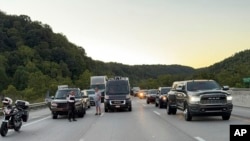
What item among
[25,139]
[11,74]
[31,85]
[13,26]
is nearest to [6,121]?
[25,139]

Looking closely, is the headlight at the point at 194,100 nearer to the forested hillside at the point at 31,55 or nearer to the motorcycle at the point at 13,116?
the motorcycle at the point at 13,116

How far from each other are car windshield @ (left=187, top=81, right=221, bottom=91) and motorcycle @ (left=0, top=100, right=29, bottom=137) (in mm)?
8407

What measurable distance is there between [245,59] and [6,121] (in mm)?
127901

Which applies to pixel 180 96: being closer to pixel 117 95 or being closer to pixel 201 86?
pixel 201 86

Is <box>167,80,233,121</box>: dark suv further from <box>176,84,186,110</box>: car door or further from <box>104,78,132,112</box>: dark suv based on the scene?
<box>104,78,132,112</box>: dark suv

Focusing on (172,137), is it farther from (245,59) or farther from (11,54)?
(245,59)

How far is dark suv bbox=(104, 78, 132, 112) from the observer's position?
34.0m

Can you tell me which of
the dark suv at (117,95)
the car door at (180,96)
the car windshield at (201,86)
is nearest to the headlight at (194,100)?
the car door at (180,96)

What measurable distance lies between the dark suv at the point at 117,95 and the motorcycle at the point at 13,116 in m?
14.6

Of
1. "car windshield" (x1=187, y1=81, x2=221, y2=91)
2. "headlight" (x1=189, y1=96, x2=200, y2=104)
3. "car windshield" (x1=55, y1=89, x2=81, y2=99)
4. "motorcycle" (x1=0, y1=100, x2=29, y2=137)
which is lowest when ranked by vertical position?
"motorcycle" (x1=0, y1=100, x2=29, y2=137)

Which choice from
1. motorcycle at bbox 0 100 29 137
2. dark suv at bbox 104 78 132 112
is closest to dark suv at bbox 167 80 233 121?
motorcycle at bbox 0 100 29 137

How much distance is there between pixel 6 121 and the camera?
58.6 feet

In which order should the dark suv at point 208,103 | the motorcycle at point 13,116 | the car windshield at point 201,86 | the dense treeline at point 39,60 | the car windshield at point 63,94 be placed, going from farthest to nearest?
the dense treeline at point 39,60 → the car windshield at point 63,94 → the car windshield at point 201,86 → the dark suv at point 208,103 → the motorcycle at point 13,116

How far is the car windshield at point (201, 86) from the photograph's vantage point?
77.0 ft
